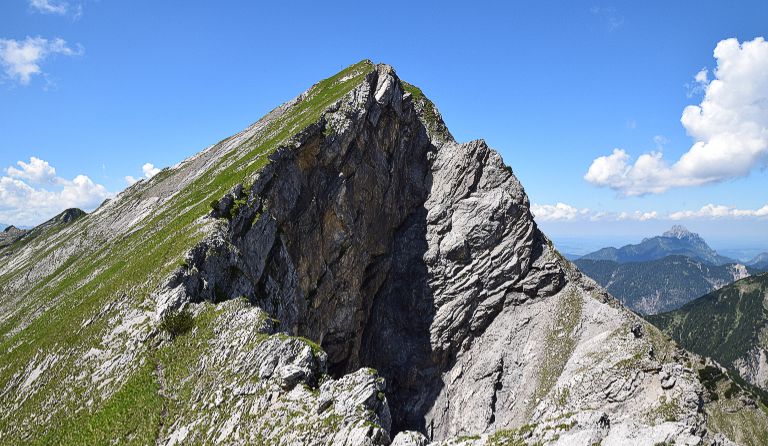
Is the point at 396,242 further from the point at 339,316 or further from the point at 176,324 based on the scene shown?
the point at 176,324

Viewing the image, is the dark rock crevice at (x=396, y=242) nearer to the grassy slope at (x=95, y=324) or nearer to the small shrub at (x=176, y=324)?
the grassy slope at (x=95, y=324)

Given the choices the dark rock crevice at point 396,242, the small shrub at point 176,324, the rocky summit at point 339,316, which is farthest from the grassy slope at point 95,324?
the dark rock crevice at point 396,242

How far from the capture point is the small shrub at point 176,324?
34.9 metres

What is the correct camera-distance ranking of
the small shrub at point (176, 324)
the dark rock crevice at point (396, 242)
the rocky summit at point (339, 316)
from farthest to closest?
the dark rock crevice at point (396, 242), the small shrub at point (176, 324), the rocky summit at point (339, 316)

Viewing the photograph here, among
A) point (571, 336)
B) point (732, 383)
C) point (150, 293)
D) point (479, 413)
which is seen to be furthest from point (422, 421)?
point (732, 383)

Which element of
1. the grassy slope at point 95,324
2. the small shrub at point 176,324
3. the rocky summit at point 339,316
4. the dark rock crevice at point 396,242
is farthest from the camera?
the dark rock crevice at point 396,242

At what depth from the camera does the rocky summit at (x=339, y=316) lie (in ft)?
94.7

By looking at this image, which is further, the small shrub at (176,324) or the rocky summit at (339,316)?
the small shrub at (176,324)

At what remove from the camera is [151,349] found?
111 feet

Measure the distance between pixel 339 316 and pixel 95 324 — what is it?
40361 millimetres

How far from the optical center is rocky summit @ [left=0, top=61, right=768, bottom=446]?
28.9 m

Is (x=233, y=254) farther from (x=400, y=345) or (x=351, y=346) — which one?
(x=400, y=345)

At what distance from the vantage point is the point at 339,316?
243 feet

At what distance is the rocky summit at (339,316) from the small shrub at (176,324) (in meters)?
0.15
